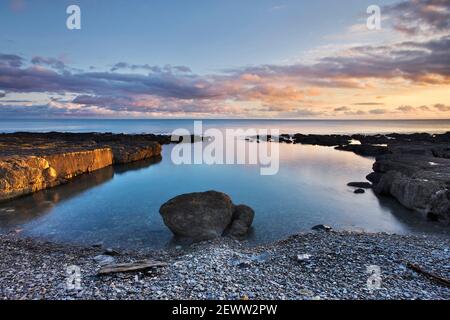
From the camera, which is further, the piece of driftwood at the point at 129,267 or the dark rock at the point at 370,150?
the dark rock at the point at 370,150

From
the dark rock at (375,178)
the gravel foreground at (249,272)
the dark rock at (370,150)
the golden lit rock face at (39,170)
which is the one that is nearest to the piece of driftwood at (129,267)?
the gravel foreground at (249,272)

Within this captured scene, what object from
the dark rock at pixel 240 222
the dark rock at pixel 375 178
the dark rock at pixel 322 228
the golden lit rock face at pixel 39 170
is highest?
the golden lit rock face at pixel 39 170

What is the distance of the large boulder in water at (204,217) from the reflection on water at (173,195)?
84 cm

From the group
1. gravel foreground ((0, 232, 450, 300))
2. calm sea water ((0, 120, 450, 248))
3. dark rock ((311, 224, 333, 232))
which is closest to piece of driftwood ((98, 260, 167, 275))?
gravel foreground ((0, 232, 450, 300))

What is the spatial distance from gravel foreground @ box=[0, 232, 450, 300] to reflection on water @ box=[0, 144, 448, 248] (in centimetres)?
309

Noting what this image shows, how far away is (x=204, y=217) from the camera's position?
53.6 feet

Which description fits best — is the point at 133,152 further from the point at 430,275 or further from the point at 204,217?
the point at 430,275

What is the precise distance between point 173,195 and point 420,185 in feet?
61.9

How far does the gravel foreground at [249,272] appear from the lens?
Answer: 8.63 meters

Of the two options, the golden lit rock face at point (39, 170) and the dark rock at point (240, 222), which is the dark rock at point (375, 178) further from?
the golden lit rock face at point (39, 170)

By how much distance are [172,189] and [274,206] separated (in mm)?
11067

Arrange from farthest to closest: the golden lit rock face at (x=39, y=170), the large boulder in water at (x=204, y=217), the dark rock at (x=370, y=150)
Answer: the dark rock at (x=370, y=150), the golden lit rock face at (x=39, y=170), the large boulder in water at (x=204, y=217)

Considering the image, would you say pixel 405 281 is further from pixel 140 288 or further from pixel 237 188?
pixel 237 188

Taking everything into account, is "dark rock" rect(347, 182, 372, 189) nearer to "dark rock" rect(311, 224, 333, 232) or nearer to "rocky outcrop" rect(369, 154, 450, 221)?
"rocky outcrop" rect(369, 154, 450, 221)
